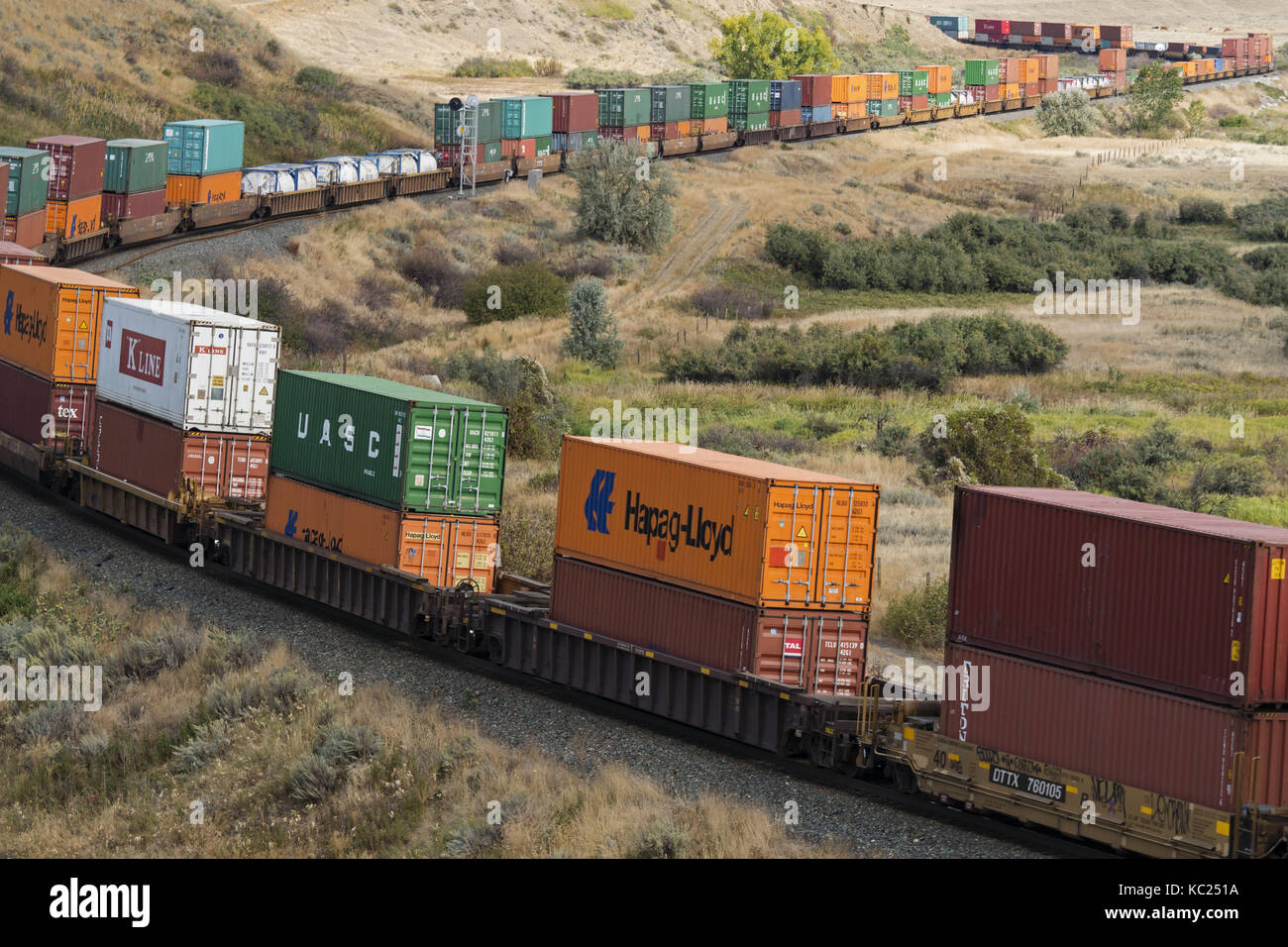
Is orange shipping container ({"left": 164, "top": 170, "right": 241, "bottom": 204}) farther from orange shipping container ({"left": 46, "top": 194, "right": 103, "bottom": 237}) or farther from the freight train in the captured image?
orange shipping container ({"left": 46, "top": 194, "right": 103, "bottom": 237})

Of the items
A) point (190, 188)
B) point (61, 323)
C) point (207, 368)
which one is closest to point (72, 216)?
point (190, 188)

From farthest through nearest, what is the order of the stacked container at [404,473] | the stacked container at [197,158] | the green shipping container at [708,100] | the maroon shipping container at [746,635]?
the green shipping container at [708,100] < the stacked container at [197,158] < the stacked container at [404,473] < the maroon shipping container at [746,635]

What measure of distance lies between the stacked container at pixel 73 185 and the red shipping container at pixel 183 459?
2426 cm

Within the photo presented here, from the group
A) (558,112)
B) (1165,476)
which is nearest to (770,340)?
(1165,476)

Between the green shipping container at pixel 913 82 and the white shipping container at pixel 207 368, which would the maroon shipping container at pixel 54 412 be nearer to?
the white shipping container at pixel 207 368

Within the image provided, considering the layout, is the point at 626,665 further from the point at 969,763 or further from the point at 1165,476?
the point at 1165,476

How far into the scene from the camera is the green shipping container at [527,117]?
284ft

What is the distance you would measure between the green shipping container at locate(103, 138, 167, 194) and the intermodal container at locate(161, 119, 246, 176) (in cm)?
188

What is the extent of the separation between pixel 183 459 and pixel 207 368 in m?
2.07

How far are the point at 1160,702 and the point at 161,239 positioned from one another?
52.7 m

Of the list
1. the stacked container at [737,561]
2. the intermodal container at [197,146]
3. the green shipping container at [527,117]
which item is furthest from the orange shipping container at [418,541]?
the green shipping container at [527,117]

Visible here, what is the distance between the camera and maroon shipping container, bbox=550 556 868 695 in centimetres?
2367

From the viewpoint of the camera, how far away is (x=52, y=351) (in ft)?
120

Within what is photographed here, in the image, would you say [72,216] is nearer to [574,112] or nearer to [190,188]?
[190,188]
